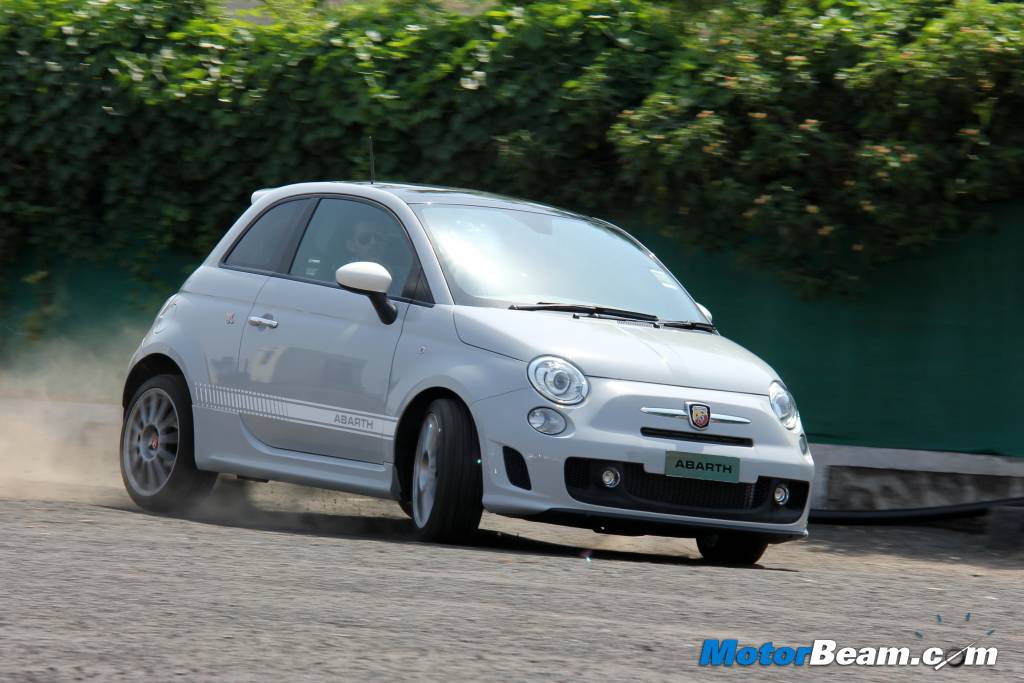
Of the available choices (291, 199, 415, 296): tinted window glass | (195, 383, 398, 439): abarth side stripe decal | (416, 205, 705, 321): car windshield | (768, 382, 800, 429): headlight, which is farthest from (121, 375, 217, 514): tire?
(768, 382, 800, 429): headlight

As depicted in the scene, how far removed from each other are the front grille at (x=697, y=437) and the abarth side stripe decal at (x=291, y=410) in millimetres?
1201

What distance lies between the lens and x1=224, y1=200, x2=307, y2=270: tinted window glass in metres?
8.54

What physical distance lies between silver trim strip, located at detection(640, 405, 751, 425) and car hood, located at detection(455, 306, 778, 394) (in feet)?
0.47

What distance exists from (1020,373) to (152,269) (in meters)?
6.64

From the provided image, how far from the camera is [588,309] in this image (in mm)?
7738

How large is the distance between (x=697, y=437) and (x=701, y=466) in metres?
0.13

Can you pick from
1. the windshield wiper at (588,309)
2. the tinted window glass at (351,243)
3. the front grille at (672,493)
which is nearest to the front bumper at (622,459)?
the front grille at (672,493)

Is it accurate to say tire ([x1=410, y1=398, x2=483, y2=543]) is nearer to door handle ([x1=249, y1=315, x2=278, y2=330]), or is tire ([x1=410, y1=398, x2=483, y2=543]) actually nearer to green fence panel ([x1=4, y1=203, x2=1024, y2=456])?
door handle ([x1=249, y1=315, x2=278, y2=330])

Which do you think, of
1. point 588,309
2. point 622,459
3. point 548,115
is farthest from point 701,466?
point 548,115

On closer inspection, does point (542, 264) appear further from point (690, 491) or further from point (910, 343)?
point (910, 343)

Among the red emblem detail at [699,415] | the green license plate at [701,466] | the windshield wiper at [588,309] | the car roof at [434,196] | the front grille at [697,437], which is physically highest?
the car roof at [434,196]

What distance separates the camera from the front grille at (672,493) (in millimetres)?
6996

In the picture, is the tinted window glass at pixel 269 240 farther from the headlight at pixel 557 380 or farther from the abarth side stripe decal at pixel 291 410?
the headlight at pixel 557 380

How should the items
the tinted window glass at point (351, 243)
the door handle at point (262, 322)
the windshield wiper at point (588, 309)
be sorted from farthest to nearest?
the door handle at point (262, 322), the tinted window glass at point (351, 243), the windshield wiper at point (588, 309)
